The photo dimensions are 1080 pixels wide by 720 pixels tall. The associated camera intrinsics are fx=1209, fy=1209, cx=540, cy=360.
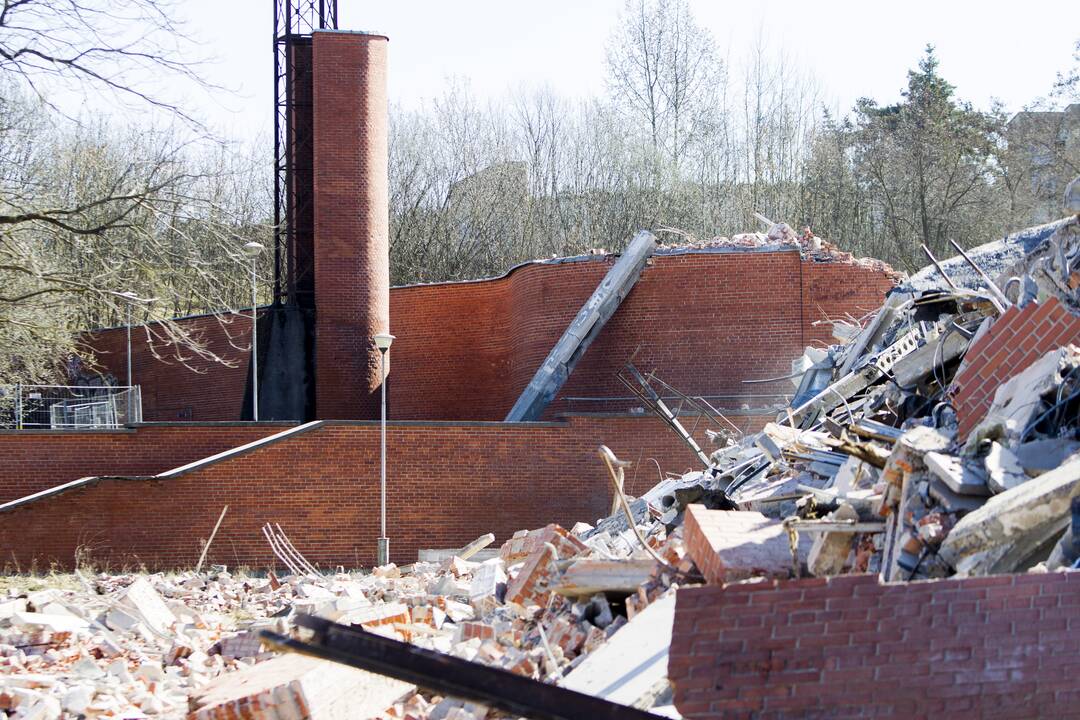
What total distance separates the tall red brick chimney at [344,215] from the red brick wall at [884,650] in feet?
63.4

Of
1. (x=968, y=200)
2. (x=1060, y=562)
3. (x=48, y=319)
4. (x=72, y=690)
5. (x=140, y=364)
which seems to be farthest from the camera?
(x=968, y=200)

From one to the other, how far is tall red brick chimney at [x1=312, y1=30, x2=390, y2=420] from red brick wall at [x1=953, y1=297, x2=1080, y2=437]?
55.2 feet

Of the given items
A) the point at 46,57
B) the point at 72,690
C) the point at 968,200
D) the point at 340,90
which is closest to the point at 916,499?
the point at 72,690

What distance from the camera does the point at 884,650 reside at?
5035 mm

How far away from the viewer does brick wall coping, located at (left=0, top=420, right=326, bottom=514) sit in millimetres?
19125

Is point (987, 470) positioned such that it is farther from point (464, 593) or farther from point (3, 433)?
point (3, 433)

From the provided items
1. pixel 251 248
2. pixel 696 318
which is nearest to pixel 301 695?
pixel 251 248

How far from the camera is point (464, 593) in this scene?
11523mm

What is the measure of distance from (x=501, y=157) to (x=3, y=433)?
966 inches

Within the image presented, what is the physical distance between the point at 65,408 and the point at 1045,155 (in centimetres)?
2889

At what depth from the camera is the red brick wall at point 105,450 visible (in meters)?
20.0

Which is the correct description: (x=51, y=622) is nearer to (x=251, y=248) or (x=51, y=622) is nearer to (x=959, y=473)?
(x=251, y=248)

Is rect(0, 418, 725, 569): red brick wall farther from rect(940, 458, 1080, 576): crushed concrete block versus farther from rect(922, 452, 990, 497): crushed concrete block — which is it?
rect(940, 458, 1080, 576): crushed concrete block

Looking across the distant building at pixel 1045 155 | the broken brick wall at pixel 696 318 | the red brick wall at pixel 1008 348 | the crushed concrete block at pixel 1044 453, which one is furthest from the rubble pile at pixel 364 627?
the distant building at pixel 1045 155
